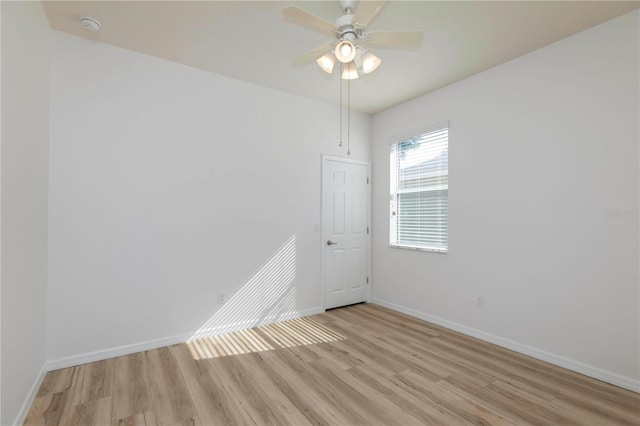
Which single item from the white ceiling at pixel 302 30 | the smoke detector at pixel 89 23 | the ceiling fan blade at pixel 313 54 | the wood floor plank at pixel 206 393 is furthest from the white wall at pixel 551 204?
the smoke detector at pixel 89 23

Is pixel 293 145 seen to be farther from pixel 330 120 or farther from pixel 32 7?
pixel 32 7

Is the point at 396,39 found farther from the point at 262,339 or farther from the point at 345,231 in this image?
the point at 262,339

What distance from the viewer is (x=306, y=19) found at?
75.2 inches

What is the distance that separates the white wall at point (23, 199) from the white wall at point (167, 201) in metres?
0.20

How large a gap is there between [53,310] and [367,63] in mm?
3334

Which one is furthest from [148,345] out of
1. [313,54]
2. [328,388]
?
[313,54]

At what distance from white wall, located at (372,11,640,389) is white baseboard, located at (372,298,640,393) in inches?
0.4

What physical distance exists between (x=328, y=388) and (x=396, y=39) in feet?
8.57

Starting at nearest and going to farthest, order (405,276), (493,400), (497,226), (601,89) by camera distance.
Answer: (493,400)
(601,89)
(497,226)
(405,276)

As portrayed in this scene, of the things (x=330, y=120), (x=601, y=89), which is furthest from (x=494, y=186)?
(x=330, y=120)

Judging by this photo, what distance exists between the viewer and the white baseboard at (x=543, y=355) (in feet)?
7.93

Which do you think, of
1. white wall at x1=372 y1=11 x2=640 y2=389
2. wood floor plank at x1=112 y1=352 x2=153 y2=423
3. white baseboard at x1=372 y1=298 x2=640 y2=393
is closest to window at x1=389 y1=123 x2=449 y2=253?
white wall at x1=372 y1=11 x2=640 y2=389

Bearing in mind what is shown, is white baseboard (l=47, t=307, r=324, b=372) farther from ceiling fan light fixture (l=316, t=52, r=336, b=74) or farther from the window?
ceiling fan light fixture (l=316, t=52, r=336, b=74)

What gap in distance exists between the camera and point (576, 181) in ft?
8.81
